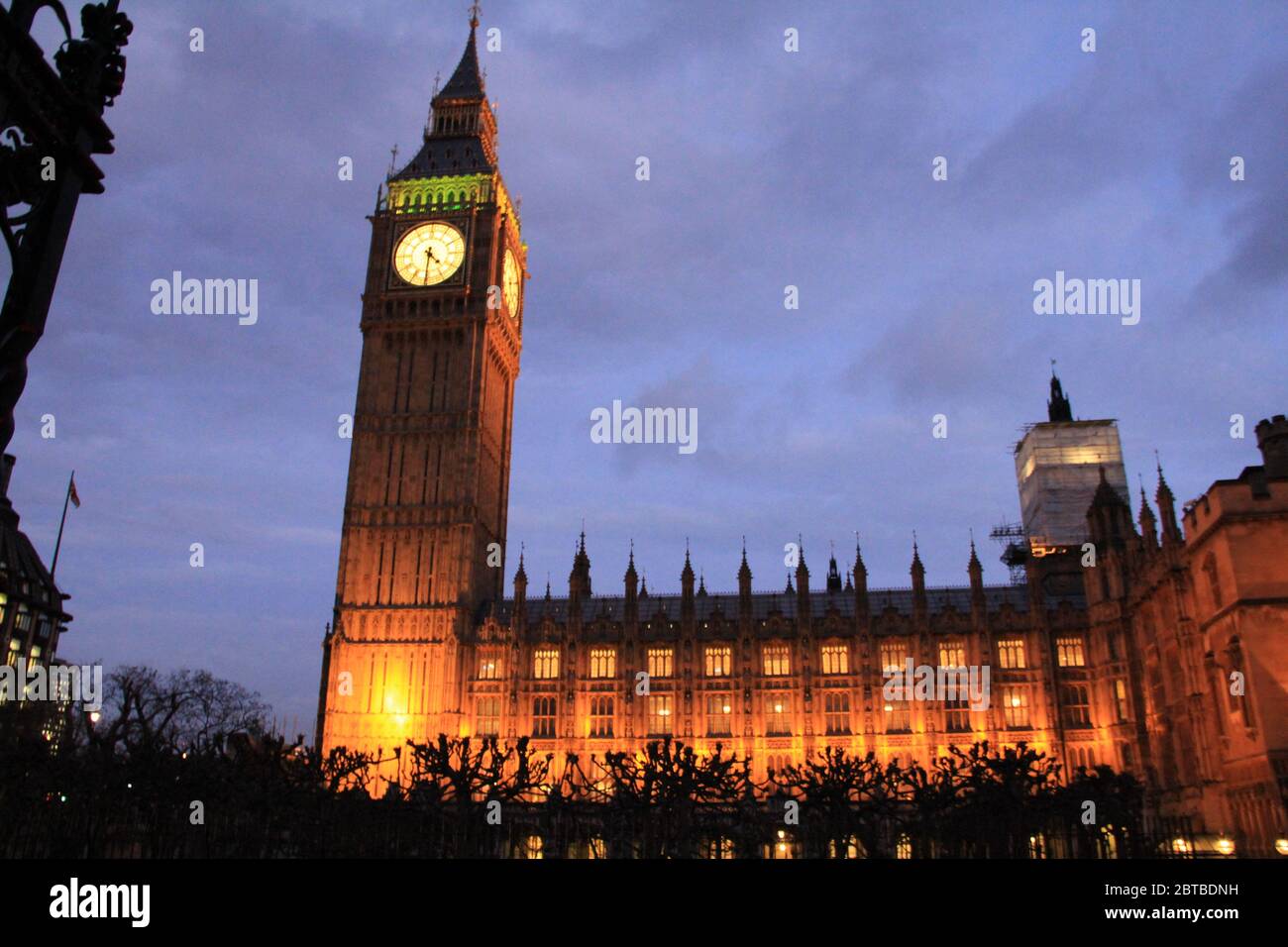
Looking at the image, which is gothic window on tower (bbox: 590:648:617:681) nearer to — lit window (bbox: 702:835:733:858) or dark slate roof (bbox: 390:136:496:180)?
lit window (bbox: 702:835:733:858)

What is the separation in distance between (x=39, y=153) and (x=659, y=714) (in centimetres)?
7023

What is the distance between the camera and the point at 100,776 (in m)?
36.8

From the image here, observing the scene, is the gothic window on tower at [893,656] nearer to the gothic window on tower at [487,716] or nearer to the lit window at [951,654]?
the lit window at [951,654]

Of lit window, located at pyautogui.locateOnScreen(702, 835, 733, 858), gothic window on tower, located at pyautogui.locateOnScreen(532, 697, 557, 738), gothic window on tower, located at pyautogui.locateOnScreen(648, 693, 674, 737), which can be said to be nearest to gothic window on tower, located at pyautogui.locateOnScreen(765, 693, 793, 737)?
gothic window on tower, located at pyautogui.locateOnScreen(648, 693, 674, 737)

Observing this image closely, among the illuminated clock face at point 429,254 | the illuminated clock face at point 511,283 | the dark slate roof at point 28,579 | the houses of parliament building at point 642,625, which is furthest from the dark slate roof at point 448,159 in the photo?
the dark slate roof at point 28,579

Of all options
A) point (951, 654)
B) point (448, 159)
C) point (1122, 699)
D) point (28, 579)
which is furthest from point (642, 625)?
point (28, 579)

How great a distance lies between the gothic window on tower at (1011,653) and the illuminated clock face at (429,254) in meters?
57.6

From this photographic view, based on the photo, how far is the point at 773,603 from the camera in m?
81.1

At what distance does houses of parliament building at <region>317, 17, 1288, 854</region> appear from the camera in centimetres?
6906

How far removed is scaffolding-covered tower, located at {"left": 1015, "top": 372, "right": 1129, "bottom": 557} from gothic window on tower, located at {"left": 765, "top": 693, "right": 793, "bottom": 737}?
32.4m

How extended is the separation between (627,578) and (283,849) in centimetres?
4102
